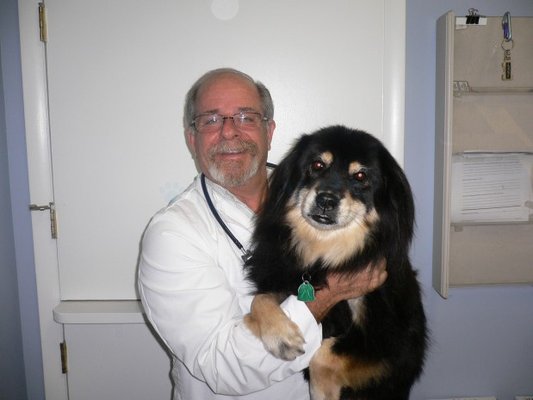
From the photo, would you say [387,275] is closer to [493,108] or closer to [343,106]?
[343,106]

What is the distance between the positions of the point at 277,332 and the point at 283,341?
30 mm

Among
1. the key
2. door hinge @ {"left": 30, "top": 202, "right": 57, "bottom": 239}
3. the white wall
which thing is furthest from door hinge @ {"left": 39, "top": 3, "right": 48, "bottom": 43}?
the key

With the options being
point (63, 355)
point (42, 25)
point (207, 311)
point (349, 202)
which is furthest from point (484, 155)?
point (63, 355)

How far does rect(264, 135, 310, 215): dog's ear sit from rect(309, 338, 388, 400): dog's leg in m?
0.51

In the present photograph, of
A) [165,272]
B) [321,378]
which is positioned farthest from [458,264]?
[165,272]

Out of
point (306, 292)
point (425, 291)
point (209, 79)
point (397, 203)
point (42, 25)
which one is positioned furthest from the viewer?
point (425, 291)

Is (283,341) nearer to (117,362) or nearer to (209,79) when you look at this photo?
(209,79)

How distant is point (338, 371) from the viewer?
1.18m

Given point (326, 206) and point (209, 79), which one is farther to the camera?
point (209, 79)

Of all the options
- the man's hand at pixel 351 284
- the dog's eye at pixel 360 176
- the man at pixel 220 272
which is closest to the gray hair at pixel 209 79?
the man at pixel 220 272

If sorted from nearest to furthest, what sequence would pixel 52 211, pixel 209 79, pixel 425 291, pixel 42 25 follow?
pixel 209 79 < pixel 42 25 < pixel 52 211 < pixel 425 291

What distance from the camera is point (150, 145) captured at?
6.42ft

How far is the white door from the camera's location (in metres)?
1.88

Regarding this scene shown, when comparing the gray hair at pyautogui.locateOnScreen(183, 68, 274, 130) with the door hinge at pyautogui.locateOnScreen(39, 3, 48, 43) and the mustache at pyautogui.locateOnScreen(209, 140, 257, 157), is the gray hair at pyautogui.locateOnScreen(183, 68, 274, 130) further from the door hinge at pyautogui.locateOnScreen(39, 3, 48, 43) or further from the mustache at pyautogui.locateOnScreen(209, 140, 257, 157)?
the door hinge at pyautogui.locateOnScreen(39, 3, 48, 43)
